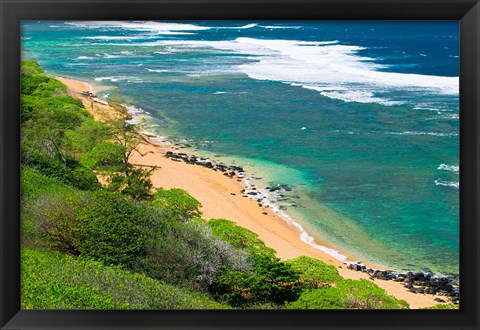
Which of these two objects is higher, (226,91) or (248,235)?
(226,91)

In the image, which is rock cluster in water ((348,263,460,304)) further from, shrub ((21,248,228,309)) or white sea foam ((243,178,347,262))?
shrub ((21,248,228,309))

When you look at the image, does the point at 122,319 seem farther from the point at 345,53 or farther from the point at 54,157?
the point at 345,53

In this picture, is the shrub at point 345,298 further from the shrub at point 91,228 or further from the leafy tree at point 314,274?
the shrub at point 91,228

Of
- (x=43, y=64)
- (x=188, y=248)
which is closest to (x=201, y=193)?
(x=43, y=64)

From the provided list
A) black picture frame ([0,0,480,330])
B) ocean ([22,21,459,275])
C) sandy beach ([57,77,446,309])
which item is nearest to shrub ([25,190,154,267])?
black picture frame ([0,0,480,330])

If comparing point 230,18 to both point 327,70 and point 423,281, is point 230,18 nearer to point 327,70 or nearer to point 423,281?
point 423,281

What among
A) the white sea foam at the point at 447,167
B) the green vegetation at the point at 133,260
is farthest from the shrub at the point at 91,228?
the white sea foam at the point at 447,167
